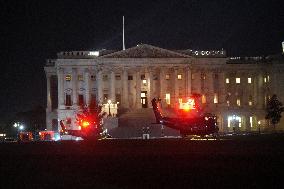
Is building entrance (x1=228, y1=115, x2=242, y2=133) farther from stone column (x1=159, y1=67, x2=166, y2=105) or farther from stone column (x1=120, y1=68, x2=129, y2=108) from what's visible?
stone column (x1=120, y1=68, x2=129, y2=108)

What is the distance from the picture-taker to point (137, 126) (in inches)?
4040

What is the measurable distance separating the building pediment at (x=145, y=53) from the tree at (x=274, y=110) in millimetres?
19080

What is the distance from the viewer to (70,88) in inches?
4970

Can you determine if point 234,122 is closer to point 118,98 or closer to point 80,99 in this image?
point 118,98

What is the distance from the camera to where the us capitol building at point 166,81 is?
397ft

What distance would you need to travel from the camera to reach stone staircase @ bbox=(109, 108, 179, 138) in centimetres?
9662

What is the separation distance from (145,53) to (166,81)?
23.6 ft

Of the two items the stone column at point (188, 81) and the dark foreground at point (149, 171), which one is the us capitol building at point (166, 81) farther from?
the dark foreground at point (149, 171)

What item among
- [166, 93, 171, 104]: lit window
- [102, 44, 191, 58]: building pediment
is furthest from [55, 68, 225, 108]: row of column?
[102, 44, 191, 58]: building pediment

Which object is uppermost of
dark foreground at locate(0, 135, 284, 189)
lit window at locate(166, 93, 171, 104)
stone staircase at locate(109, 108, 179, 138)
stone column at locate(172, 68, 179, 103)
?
stone column at locate(172, 68, 179, 103)

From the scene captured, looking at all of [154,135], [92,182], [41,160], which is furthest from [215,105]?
[92,182]

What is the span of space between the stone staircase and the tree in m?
24.0

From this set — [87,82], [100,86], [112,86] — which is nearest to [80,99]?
[87,82]

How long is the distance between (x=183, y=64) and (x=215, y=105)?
11.6 meters
